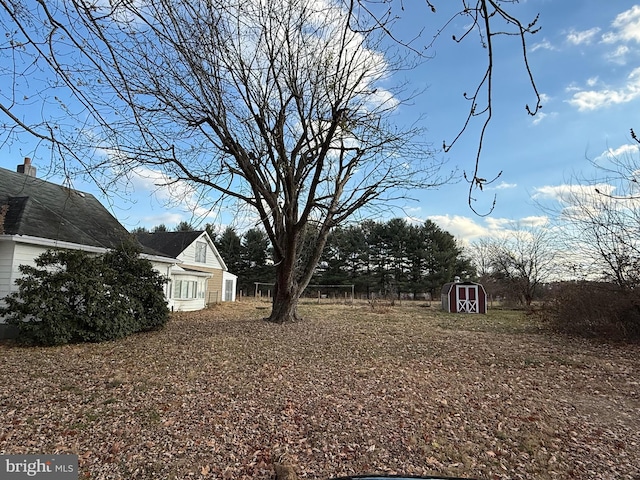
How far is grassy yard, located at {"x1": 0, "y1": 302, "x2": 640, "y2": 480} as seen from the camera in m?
3.37

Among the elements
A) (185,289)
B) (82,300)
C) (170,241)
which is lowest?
(82,300)

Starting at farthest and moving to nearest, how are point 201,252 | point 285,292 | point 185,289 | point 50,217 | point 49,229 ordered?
point 201,252
point 185,289
point 285,292
point 50,217
point 49,229

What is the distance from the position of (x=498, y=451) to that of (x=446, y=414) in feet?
2.81

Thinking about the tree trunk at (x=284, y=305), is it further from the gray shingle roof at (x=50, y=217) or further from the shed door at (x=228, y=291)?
the shed door at (x=228, y=291)

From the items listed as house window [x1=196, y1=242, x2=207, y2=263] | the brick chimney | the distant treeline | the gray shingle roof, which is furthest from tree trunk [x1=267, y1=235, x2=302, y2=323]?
the distant treeline

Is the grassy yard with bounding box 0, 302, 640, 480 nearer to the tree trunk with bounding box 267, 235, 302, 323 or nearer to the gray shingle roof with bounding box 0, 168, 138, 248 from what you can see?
the tree trunk with bounding box 267, 235, 302, 323

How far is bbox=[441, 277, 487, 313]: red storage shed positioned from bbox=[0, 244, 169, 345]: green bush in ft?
50.9

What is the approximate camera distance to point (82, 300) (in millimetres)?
8555

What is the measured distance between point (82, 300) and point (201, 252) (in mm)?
12878

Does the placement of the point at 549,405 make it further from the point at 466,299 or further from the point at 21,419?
the point at 466,299

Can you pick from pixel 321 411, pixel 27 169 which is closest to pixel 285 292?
pixel 321 411

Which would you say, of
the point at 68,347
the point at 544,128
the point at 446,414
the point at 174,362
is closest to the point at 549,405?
the point at 446,414

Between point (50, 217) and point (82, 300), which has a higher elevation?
point (50, 217)

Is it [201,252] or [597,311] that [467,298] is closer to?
[597,311]
